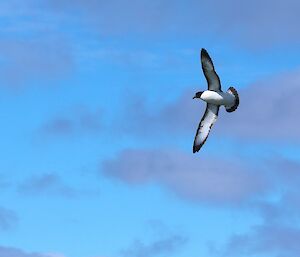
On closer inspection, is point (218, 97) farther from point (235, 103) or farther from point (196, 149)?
point (196, 149)

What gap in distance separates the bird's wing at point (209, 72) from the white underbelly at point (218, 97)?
49cm

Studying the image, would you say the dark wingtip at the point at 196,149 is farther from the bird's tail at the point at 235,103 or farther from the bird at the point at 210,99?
the bird's tail at the point at 235,103

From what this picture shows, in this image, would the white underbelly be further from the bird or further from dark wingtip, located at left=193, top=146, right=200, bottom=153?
dark wingtip, located at left=193, top=146, right=200, bottom=153

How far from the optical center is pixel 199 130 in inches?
3740

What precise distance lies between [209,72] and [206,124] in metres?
6.07

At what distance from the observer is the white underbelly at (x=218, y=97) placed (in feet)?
300

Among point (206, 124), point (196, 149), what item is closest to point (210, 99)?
point (206, 124)

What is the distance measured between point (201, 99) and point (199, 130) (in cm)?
357

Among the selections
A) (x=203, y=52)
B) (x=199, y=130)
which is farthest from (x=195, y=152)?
(x=203, y=52)

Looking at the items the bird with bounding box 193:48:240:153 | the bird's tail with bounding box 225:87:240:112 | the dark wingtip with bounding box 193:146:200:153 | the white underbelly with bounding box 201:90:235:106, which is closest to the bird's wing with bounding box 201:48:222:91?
the bird with bounding box 193:48:240:153

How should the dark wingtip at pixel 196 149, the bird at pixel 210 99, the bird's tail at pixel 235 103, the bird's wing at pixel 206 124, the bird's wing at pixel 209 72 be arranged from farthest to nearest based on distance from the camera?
the bird's wing at pixel 206 124
the dark wingtip at pixel 196 149
the bird's tail at pixel 235 103
the bird at pixel 210 99
the bird's wing at pixel 209 72

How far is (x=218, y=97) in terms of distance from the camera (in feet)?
301

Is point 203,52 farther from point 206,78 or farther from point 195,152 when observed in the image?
point 195,152

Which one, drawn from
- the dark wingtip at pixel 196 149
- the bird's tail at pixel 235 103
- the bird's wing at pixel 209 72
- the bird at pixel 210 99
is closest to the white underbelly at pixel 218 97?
the bird at pixel 210 99
